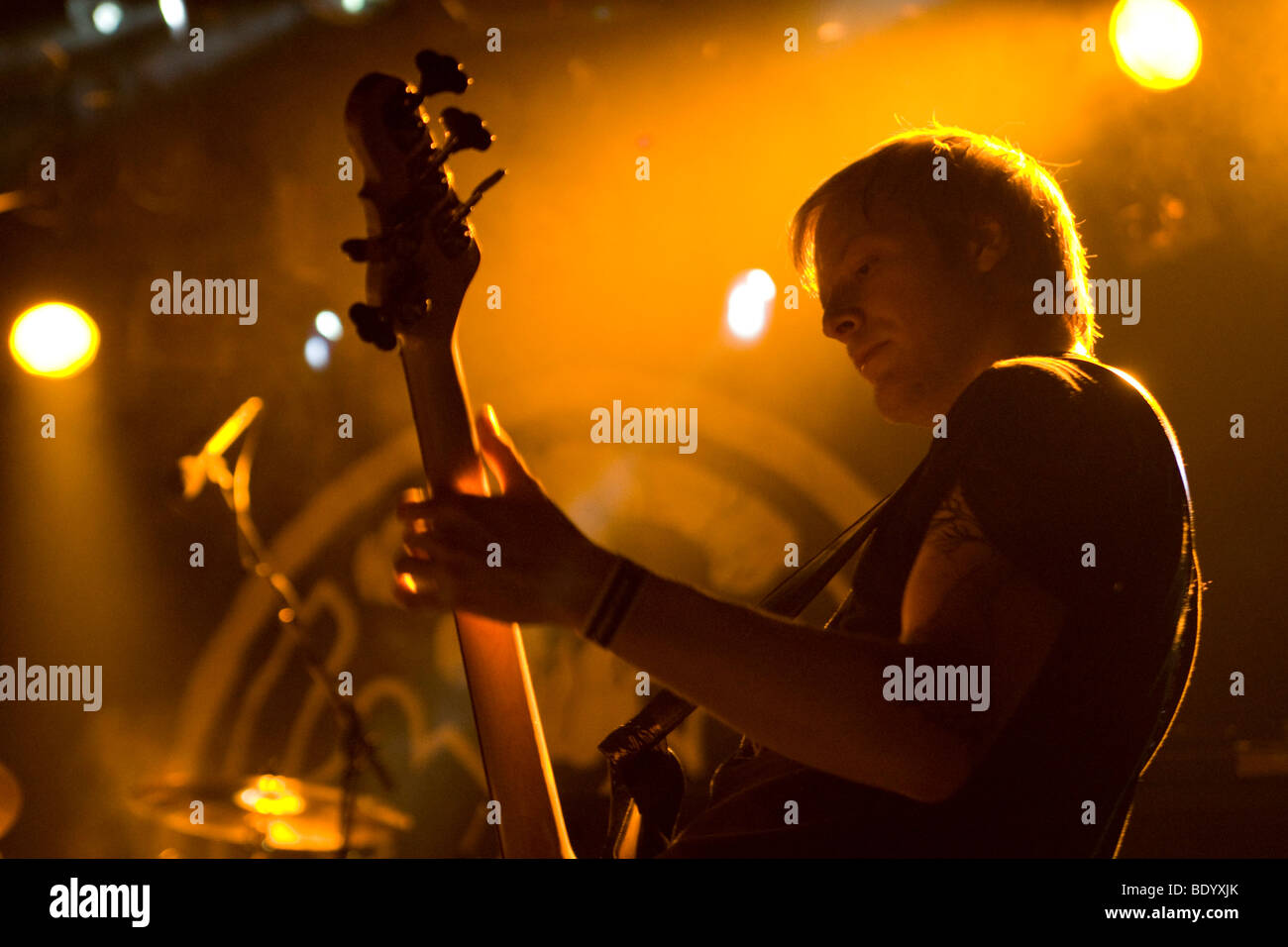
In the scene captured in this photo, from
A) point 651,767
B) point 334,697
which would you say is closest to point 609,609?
point 651,767

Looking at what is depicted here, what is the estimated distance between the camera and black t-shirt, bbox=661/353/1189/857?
1.09 meters

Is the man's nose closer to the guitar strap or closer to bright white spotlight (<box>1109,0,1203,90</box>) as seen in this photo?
the guitar strap

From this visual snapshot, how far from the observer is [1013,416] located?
116 cm

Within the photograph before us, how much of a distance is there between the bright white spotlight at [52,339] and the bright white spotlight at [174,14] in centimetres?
142

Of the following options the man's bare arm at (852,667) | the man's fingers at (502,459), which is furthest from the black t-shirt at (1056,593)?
the man's fingers at (502,459)

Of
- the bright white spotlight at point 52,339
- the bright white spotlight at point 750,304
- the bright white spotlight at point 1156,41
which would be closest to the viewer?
the bright white spotlight at point 1156,41

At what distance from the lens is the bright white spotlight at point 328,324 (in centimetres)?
499

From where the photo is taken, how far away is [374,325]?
137cm

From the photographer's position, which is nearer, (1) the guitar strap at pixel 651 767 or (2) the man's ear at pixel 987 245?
(2) the man's ear at pixel 987 245

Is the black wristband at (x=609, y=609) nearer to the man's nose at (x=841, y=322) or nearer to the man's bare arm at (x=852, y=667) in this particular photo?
the man's bare arm at (x=852, y=667)

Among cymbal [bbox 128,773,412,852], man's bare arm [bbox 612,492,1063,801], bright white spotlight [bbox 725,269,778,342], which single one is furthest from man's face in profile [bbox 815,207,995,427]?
bright white spotlight [bbox 725,269,778,342]

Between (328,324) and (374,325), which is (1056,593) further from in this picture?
(328,324)

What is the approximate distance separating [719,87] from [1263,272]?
2.58m

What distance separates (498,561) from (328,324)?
433 cm
